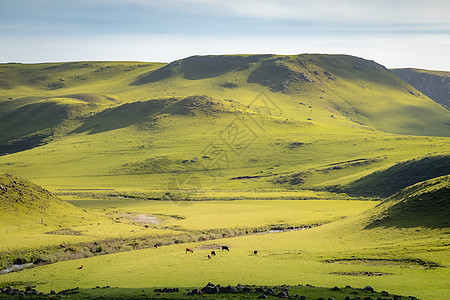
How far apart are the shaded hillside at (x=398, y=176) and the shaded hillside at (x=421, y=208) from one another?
51.2 meters

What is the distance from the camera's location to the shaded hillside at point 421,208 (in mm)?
58250

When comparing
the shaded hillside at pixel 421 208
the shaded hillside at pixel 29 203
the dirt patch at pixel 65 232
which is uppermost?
the shaded hillside at pixel 421 208

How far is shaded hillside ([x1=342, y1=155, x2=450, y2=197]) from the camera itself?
118 metres

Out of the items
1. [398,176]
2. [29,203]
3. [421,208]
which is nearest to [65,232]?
[29,203]

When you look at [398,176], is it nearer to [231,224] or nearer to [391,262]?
[231,224]

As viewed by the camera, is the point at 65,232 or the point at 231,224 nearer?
the point at 65,232

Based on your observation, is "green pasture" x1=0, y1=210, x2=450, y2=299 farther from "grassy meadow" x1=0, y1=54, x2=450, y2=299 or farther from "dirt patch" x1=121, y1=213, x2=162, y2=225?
"dirt patch" x1=121, y1=213, x2=162, y2=225

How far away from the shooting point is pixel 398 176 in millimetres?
125188

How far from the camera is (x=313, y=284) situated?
38438mm

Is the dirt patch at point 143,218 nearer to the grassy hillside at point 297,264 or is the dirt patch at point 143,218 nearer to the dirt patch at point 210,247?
the grassy hillside at point 297,264

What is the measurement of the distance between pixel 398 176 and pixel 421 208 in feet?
216

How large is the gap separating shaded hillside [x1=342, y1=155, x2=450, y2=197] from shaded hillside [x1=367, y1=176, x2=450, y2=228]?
51209mm

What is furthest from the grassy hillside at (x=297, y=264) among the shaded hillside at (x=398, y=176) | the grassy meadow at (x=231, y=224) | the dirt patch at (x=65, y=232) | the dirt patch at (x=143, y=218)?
the shaded hillside at (x=398, y=176)

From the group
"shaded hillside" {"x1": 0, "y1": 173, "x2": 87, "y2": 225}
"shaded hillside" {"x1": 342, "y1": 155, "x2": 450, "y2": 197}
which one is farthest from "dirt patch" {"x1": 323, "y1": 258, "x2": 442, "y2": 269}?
"shaded hillside" {"x1": 342, "y1": 155, "x2": 450, "y2": 197}
